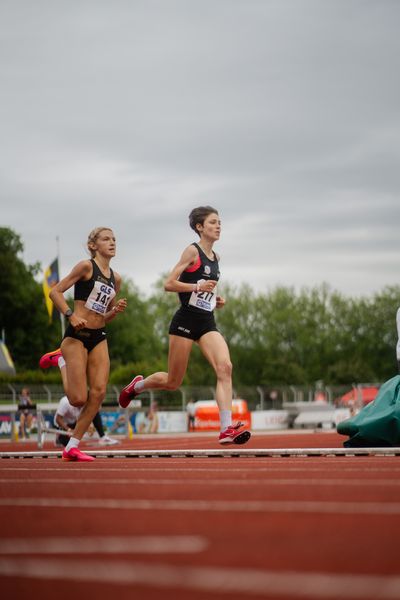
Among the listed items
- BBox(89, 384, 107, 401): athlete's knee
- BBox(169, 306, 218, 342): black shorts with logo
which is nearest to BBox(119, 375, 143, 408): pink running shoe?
BBox(169, 306, 218, 342): black shorts with logo

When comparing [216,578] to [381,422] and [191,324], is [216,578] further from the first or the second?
[191,324]

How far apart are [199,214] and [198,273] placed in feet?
2.65

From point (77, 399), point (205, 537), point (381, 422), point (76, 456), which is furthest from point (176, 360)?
point (205, 537)

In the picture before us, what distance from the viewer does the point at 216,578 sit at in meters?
3.20

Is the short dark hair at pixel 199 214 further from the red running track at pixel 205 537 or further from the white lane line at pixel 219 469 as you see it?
the red running track at pixel 205 537

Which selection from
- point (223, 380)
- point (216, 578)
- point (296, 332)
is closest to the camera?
point (216, 578)

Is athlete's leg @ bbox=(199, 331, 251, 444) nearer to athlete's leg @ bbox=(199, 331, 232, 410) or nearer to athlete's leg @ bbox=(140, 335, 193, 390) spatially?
athlete's leg @ bbox=(199, 331, 232, 410)

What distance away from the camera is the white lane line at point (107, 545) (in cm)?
383

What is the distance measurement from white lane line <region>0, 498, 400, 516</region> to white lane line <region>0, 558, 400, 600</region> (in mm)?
1507

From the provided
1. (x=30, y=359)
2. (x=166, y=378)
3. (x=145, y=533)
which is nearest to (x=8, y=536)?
(x=145, y=533)

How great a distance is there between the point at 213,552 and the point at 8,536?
1.06 metres

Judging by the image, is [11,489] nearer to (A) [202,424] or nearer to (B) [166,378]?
(B) [166,378]

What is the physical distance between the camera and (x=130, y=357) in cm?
10138

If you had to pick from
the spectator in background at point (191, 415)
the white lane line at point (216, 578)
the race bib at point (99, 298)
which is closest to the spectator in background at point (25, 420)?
the spectator in background at point (191, 415)
